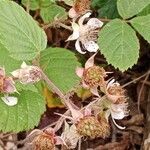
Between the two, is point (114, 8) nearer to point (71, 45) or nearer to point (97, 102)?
point (71, 45)

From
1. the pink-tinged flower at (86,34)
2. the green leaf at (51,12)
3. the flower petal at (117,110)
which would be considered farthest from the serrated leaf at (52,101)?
the flower petal at (117,110)

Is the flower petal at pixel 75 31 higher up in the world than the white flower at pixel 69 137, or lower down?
higher up

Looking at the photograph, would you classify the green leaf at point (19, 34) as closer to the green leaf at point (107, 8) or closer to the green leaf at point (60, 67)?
the green leaf at point (60, 67)

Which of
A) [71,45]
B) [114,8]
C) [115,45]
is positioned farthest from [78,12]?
[71,45]

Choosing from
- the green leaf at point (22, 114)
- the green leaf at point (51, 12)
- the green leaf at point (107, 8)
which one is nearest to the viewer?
the green leaf at point (22, 114)

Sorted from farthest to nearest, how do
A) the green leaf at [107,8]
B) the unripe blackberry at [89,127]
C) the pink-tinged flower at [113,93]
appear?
the green leaf at [107,8] < the pink-tinged flower at [113,93] < the unripe blackberry at [89,127]

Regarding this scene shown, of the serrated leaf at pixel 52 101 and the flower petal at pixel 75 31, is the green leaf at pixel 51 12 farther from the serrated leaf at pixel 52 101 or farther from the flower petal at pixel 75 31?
the serrated leaf at pixel 52 101

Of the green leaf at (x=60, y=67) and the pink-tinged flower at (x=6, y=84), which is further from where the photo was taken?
the green leaf at (x=60, y=67)

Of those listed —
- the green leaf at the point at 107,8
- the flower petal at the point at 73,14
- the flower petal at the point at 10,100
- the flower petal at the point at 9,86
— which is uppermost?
the flower petal at the point at 73,14

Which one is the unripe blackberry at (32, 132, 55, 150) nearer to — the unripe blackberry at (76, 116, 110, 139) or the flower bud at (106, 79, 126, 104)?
the unripe blackberry at (76, 116, 110, 139)
